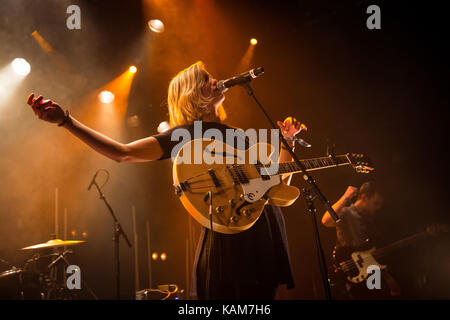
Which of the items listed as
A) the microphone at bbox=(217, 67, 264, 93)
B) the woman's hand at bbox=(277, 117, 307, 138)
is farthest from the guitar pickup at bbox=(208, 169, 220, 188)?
the woman's hand at bbox=(277, 117, 307, 138)

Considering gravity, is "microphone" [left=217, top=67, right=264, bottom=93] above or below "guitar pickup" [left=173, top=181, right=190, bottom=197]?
above

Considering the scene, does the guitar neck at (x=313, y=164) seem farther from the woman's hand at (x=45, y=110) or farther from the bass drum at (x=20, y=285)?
the bass drum at (x=20, y=285)

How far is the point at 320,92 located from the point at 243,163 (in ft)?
12.4

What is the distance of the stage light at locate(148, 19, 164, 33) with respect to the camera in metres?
5.29

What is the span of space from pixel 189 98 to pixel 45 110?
1.03 metres

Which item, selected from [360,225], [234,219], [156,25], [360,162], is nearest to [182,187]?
[234,219]

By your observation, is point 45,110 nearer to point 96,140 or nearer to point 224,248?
point 96,140

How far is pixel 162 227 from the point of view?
6973 millimetres

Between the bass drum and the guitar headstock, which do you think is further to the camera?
the bass drum

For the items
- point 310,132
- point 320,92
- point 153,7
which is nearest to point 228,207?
point 310,132

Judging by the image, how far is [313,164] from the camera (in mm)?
2527

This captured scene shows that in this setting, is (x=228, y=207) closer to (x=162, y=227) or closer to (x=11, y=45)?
(x=11, y=45)

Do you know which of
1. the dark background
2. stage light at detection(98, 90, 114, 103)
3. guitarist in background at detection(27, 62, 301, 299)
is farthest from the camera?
stage light at detection(98, 90, 114, 103)

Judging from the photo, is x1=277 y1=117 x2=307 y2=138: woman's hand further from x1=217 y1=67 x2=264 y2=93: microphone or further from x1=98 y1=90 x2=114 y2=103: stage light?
x1=98 y1=90 x2=114 y2=103: stage light
